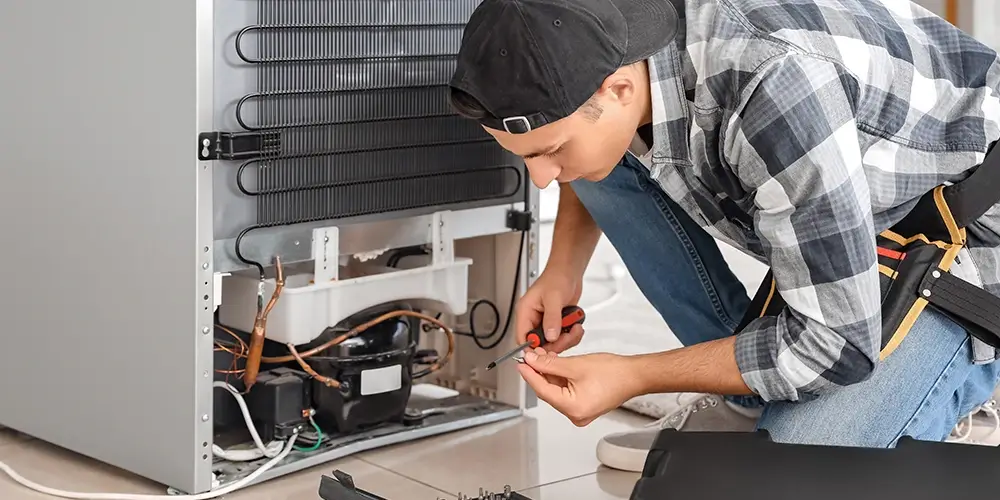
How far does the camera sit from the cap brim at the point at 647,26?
1.19 meters

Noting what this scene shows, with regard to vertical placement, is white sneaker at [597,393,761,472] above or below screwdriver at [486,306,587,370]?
below

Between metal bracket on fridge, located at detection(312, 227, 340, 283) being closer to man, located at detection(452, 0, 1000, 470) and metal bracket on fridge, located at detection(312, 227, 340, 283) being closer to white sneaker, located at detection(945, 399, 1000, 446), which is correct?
man, located at detection(452, 0, 1000, 470)

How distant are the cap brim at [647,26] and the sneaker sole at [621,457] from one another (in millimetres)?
646

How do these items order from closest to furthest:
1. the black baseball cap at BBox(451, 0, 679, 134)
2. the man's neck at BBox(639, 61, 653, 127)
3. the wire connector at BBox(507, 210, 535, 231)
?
the black baseball cap at BBox(451, 0, 679, 134) < the man's neck at BBox(639, 61, 653, 127) < the wire connector at BBox(507, 210, 535, 231)

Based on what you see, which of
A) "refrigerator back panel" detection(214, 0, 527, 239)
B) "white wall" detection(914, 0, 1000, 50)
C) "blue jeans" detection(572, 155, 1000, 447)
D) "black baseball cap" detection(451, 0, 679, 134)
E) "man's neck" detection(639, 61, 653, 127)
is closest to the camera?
"black baseball cap" detection(451, 0, 679, 134)

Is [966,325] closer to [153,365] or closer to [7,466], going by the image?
[153,365]

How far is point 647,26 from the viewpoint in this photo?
120 centimetres

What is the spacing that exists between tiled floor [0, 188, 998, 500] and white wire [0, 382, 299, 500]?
1cm

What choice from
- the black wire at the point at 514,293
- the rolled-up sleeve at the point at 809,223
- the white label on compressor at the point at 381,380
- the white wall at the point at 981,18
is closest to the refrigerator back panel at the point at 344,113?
the black wire at the point at 514,293

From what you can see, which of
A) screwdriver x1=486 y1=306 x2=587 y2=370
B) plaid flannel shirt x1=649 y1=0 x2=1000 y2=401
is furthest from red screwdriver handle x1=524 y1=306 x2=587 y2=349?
plaid flannel shirt x1=649 y1=0 x2=1000 y2=401

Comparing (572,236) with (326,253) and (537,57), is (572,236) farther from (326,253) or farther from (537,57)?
(537,57)

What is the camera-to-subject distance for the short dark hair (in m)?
1.17

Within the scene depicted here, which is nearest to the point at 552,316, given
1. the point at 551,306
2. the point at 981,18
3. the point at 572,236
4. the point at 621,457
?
the point at 551,306

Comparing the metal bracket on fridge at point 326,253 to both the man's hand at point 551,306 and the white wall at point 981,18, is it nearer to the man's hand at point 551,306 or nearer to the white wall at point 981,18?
the man's hand at point 551,306
